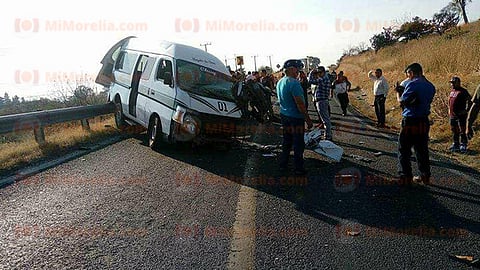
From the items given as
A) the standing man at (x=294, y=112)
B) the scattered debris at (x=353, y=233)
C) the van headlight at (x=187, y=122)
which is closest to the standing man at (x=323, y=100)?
the standing man at (x=294, y=112)

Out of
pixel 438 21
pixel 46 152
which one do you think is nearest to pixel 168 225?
pixel 46 152

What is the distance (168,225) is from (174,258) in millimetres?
853

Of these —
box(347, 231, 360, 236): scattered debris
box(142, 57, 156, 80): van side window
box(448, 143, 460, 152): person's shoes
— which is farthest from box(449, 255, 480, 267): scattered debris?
box(142, 57, 156, 80): van side window

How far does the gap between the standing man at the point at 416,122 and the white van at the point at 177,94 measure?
3.67m

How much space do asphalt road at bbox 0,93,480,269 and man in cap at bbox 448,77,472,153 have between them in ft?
4.65

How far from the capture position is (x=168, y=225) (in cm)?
453

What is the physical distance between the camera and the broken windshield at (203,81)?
Result: 8.54 metres

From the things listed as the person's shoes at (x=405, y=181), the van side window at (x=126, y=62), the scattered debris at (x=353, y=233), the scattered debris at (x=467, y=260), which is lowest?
the scattered debris at (x=467, y=260)

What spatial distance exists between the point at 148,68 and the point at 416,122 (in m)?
6.15

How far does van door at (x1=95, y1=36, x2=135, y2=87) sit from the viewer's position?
12413 millimetres

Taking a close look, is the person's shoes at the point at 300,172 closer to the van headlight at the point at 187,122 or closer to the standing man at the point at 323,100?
the van headlight at the point at 187,122

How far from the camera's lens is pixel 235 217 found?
15.6 feet

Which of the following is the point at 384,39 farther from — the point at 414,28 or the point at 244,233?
the point at 244,233

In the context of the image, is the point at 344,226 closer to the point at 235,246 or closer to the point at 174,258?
the point at 235,246
